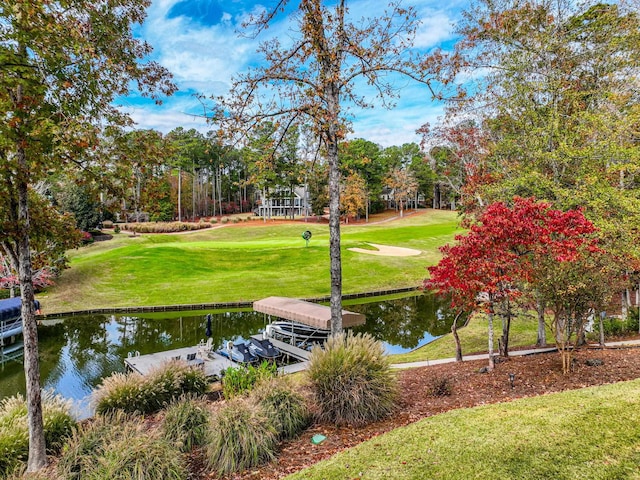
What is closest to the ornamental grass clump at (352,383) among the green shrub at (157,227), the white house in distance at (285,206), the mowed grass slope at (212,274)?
the mowed grass slope at (212,274)

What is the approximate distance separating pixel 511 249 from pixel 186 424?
726cm

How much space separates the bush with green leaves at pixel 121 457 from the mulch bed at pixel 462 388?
55 cm

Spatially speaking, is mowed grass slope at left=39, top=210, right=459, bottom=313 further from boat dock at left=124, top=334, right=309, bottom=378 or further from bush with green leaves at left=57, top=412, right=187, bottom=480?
bush with green leaves at left=57, top=412, right=187, bottom=480

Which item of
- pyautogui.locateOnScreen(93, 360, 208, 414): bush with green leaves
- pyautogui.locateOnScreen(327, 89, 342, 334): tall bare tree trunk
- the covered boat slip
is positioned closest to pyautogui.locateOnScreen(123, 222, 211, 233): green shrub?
the covered boat slip

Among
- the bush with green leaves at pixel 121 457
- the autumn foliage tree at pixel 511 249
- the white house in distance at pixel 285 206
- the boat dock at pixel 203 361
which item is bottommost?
the boat dock at pixel 203 361

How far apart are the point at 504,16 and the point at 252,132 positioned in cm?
852

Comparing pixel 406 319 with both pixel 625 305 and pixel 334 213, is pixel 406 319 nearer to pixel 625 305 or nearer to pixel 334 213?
pixel 625 305

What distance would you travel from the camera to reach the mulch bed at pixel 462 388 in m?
5.36

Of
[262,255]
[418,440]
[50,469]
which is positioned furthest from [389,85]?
[262,255]

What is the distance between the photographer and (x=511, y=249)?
8.19m

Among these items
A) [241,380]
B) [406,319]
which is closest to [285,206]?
[406,319]

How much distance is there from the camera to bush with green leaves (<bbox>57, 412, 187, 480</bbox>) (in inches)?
185

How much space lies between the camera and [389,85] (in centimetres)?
886

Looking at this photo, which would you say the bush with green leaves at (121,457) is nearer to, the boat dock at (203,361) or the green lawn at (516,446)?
the green lawn at (516,446)
